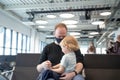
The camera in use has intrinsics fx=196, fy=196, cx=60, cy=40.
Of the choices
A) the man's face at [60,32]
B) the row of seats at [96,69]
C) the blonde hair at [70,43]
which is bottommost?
the row of seats at [96,69]

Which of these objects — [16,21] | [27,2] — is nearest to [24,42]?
[16,21]

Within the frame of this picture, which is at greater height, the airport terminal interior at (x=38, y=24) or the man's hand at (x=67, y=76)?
the airport terminal interior at (x=38, y=24)

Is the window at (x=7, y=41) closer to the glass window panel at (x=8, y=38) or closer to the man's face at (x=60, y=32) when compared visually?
the glass window panel at (x=8, y=38)

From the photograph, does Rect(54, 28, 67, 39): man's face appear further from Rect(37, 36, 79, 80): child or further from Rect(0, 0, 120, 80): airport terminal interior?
Rect(0, 0, 120, 80): airport terminal interior

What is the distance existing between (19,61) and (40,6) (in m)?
4.23

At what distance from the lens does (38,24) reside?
1022cm

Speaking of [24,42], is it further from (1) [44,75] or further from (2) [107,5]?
(1) [44,75]

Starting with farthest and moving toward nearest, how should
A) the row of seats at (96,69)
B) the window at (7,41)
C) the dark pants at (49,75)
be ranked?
the window at (7,41) < the row of seats at (96,69) < the dark pants at (49,75)

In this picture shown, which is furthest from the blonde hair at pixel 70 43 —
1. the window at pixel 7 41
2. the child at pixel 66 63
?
the window at pixel 7 41

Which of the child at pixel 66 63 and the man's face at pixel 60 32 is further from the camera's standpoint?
the man's face at pixel 60 32

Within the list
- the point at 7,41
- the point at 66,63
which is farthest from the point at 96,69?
the point at 7,41

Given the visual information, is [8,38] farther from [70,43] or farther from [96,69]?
[70,43]

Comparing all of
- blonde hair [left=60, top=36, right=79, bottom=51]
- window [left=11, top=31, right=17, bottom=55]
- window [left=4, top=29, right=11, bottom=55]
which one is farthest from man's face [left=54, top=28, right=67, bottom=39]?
window [left=11, top=31, right=17, bottom=55]

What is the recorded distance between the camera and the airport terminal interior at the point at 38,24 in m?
3.22
